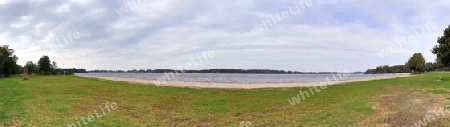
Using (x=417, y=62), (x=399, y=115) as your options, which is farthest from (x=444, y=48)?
(x=417, y=62)

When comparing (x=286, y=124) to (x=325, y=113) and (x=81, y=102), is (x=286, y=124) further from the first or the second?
(x=81, y=102)

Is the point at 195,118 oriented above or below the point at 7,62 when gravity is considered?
below

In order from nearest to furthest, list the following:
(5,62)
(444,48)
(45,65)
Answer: (444,48) < (5,62) < (45,65)

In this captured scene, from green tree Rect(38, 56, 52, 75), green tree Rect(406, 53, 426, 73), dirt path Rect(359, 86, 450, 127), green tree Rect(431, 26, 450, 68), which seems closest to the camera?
dirt path Rect(359, 86, 450, 127)

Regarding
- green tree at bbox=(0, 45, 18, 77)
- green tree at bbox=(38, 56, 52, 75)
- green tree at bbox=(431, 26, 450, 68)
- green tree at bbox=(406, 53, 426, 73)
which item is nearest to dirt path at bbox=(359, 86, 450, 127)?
green tree at bbox=(431, 26, 450, 68)

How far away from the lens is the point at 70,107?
20.5m

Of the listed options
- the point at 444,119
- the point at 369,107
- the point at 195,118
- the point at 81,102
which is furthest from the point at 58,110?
the point at 444,119

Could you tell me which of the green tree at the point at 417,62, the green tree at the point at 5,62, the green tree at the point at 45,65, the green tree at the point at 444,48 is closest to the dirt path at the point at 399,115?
the green tree at the point at 444,48

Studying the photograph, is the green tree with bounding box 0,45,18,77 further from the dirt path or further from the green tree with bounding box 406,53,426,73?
the green tree with bounding box 406,53,426,73

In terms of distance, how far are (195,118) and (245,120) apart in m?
2.60

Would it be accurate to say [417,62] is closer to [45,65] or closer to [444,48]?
[444,48]

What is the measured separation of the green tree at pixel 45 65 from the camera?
135125 mm

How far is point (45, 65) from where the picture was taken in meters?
136

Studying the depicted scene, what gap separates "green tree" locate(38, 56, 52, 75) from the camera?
5320 inches
